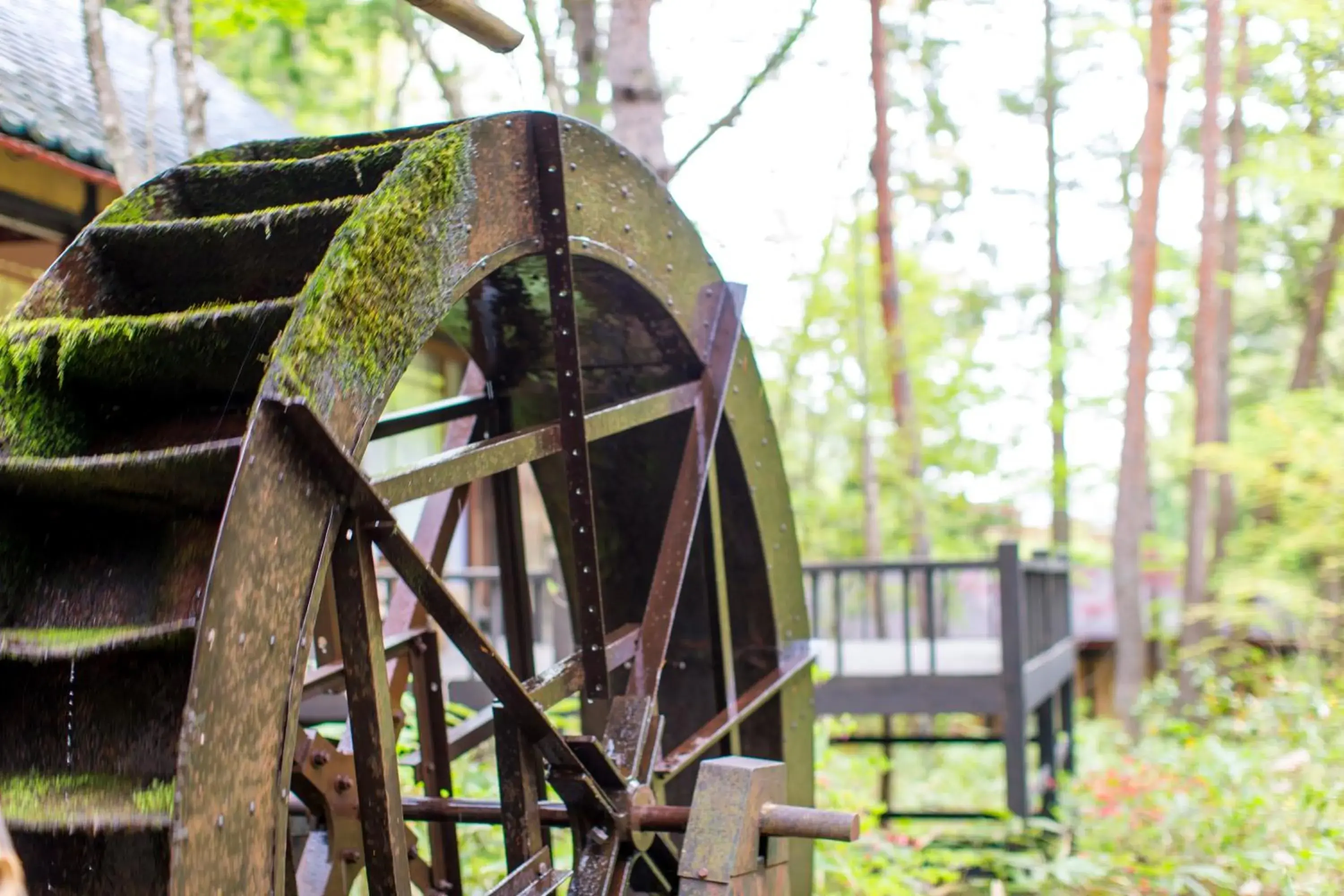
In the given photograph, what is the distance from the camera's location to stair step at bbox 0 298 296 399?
2.30 meters

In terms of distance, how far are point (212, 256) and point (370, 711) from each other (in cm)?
104

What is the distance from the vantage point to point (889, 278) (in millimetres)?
11758

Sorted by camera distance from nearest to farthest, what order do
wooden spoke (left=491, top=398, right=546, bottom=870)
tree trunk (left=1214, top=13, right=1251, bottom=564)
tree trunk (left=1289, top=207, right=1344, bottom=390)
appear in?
wooden spoke (left=491, top=398, right=546, bottom=870), tree trunk (left=1214, top=13, right=1251, bottom=564), tree trunk (left=1289, top=207, right=1344, bottom=390)

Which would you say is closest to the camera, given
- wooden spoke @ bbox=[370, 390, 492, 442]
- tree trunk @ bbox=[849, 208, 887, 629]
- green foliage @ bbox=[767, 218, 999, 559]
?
wooden spoke @ bbox=[370, 390, 492, 442]

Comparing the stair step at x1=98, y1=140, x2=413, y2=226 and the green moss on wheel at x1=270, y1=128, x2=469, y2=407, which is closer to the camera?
the green moss on wheel at x1=270, y1=128, x2=469, y2=407

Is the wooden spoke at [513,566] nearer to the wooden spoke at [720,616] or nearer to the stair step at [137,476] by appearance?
the wooden spoke at [720,616]

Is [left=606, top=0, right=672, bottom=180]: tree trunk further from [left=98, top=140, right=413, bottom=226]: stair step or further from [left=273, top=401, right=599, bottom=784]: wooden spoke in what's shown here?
[left=273, top=401, right=599, bottom=784]: wooden spoke

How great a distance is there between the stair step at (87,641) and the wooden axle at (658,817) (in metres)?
0.94

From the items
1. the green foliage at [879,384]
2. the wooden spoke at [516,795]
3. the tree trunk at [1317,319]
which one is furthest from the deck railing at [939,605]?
the tree trunk at [1317,319]

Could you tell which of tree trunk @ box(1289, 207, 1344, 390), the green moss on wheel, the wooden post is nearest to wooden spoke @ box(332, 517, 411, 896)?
the green moss on wheel

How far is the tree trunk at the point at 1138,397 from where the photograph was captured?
35.9 feet

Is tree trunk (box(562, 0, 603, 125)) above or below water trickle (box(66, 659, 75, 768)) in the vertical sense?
above

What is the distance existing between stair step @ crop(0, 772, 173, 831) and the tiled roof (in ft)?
9.34

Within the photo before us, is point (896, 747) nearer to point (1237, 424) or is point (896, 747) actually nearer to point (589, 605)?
point (1237, 424)
